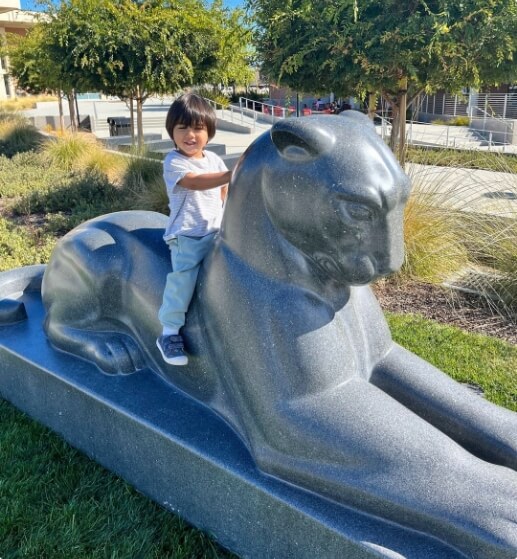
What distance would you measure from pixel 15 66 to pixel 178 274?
26.7 metres

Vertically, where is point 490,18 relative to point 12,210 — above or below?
above

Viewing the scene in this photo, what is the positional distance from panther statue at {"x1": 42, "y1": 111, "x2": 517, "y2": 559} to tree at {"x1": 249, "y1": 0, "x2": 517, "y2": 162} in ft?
19.1

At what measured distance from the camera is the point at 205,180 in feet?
7.16

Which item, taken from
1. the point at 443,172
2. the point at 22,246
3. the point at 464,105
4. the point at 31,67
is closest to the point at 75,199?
the point at 22,246

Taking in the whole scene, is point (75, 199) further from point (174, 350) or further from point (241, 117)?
point (241, 117)

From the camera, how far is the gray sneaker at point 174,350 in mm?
2229

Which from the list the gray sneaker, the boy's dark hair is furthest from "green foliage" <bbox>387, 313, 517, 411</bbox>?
the boy's dark hair

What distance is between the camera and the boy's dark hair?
7.27 ft

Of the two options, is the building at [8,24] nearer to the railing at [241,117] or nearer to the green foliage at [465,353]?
the railing at [241,117]

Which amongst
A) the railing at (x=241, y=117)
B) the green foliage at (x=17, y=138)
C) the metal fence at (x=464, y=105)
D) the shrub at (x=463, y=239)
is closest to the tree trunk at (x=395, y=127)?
the shrub at (x=463, y=239)

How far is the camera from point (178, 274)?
87.4 inches

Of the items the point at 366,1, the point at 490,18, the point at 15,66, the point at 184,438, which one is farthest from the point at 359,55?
the point at 15,66

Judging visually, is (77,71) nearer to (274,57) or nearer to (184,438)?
(274,57)

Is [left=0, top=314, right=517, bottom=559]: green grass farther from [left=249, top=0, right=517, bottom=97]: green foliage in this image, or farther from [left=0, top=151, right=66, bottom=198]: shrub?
Answer: [left=0, top=151, right=66, bottom=198]: shrub
